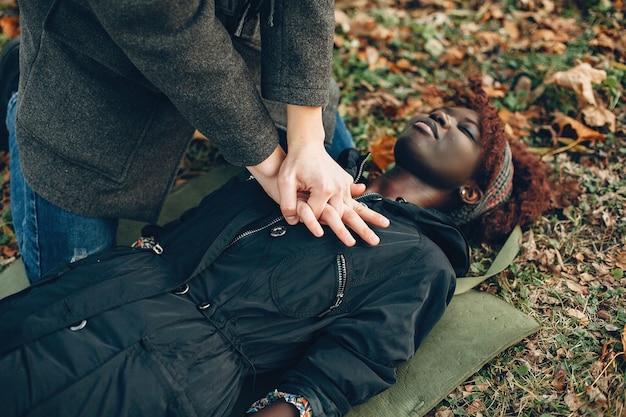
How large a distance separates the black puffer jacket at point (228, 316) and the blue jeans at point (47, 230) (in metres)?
0.22

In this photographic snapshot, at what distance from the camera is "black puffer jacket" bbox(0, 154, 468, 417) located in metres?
1.80

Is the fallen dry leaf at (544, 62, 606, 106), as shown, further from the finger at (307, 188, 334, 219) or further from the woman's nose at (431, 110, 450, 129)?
the finger at (307, 188, 334, 219)

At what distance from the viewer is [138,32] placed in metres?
1.49

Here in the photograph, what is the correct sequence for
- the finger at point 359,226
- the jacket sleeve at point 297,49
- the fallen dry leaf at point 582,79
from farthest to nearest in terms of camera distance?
the fallen dry leaf at point 582,79
the finger at point 359,226
the jacket sleeve at point 297,49

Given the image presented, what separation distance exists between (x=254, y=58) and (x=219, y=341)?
1240mm

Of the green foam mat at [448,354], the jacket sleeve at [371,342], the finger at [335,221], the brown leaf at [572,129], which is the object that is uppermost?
the finger at [335,221]

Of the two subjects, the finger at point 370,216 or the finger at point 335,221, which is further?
the finger at point 370,216

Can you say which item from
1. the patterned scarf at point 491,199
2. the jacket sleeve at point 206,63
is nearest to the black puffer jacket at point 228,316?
the patterned scarf at point 491,199

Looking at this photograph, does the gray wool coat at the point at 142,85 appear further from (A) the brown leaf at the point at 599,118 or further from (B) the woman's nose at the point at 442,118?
(A) the brown leaf at the point at 599,118

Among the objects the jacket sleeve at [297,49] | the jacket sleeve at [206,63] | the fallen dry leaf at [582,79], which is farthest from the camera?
the fallen dry leaf at [582,79]

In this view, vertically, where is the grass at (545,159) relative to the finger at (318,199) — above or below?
below

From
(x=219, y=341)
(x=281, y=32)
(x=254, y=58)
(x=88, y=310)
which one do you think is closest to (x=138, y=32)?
(x=281, y=32)

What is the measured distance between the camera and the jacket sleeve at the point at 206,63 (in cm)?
149

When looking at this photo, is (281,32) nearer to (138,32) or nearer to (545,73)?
(138,32)
